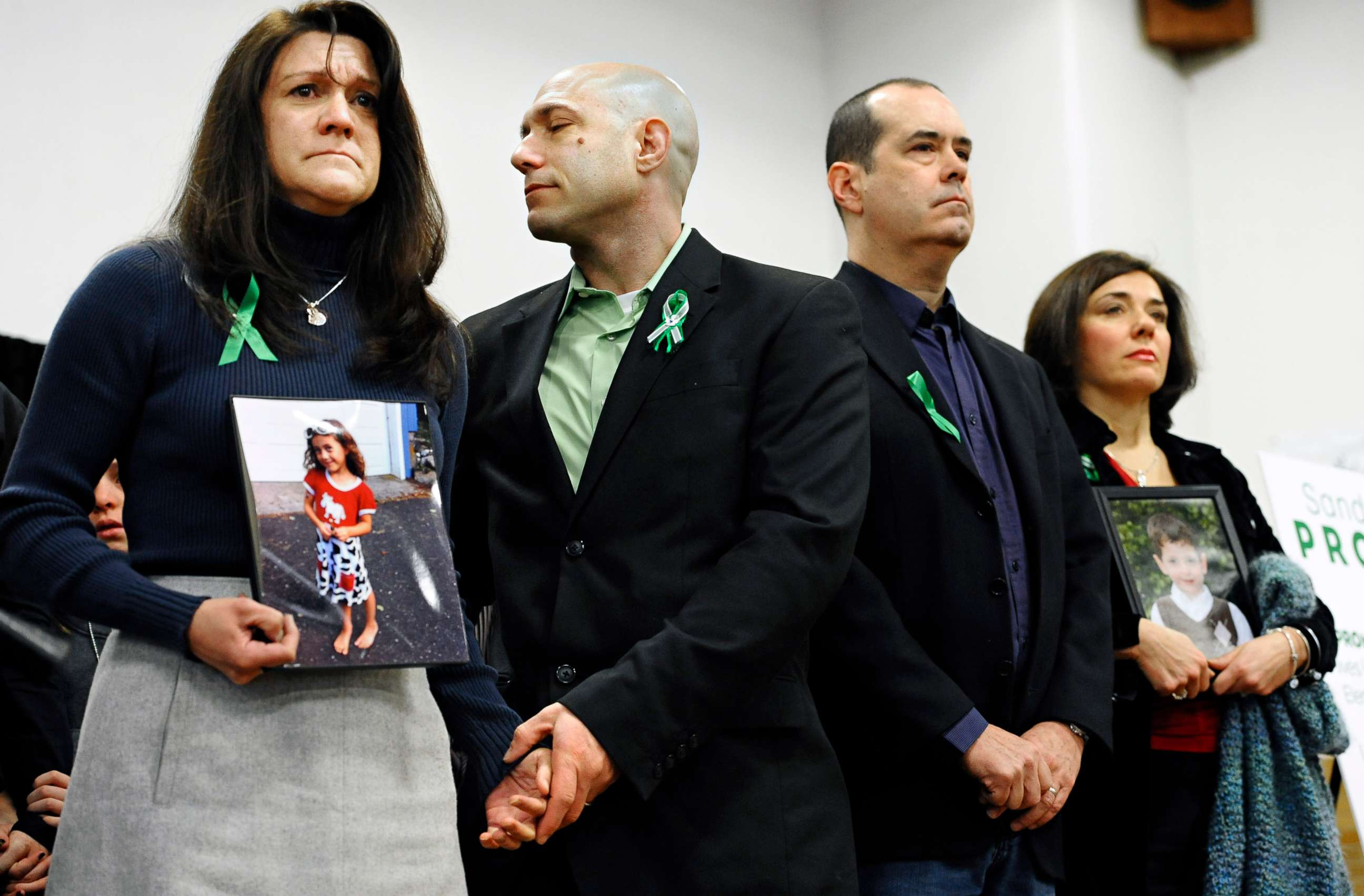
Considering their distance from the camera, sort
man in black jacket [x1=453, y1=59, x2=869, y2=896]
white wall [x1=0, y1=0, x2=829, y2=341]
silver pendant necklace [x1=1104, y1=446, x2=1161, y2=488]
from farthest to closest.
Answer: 1. white wall [x1=0, y1=0, x2=829, y2=341]
2. silver pendant necklace [x1=1104, y1=446, x2=1161, y2=488]
3. man in black jacket [x1=453, y1=59, x2=869, y2=896]

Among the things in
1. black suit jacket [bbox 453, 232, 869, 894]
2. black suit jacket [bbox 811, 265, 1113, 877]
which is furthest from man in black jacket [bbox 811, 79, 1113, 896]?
black suit jacket [bbox 453, 232, 869, 894]

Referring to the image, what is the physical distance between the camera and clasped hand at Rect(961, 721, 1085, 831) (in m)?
2.14

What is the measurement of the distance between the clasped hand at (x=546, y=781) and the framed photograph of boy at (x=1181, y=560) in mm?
1570

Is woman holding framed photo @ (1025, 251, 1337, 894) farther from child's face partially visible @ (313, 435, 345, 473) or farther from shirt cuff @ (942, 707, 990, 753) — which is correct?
child's face partially visible @ (313, 435, 345, 473)

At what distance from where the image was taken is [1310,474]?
3.75 meters

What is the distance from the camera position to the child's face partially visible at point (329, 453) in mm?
1454

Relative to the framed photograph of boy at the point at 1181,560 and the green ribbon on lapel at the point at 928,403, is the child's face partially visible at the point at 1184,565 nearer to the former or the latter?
the framed photograph of boy at the point at 1181,560

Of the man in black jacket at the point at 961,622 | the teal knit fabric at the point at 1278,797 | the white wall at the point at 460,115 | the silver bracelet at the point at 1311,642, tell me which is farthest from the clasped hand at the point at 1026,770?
the white wall at the point at 460,115

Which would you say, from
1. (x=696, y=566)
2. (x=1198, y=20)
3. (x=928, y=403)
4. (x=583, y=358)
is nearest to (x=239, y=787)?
(x=696, y=566)

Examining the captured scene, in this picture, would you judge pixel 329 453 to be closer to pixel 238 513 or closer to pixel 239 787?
pixel 238 513

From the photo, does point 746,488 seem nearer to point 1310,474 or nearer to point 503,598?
point 503,598

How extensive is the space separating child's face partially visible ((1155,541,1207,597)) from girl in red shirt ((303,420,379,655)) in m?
1.99

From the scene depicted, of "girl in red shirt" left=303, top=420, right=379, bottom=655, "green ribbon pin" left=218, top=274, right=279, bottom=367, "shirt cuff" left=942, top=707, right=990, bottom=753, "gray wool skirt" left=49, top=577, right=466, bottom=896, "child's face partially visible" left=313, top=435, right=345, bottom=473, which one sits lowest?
"shirt cuff" left=942, top=707, right=990, bottom=753

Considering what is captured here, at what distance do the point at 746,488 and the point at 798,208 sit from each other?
13.8 ft
